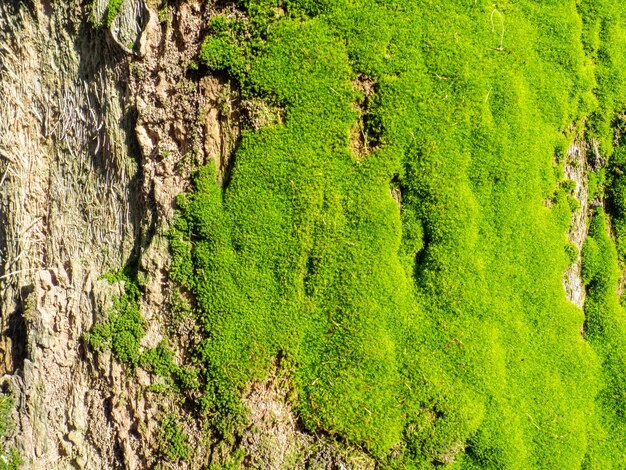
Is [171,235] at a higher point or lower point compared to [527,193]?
lower

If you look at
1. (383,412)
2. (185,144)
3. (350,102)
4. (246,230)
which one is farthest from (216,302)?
(350,102)

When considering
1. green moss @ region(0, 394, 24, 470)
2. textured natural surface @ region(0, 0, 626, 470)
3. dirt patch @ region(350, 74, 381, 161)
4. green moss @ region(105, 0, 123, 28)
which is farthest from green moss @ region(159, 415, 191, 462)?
green moss @ region(105, 0, 123, 28)

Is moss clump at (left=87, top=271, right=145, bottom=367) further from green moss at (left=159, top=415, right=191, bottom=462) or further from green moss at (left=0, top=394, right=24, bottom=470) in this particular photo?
green moss at (left=0, top=394, right=24, bottom=470)

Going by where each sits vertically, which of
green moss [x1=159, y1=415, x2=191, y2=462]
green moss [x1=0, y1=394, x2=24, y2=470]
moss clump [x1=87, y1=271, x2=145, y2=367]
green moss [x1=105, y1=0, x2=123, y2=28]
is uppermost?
green moss [x1=105, y1=0, x2=123, y2=28]

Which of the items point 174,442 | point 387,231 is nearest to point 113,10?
point 387,231

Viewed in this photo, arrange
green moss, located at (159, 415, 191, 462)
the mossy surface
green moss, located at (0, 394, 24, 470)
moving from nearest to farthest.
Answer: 1. the mossy surface
2. green moss, located at (159, 415, 191, 462)
3. green moss, located at (0, 394, 24, 470)

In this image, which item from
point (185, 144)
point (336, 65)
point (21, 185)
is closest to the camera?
point (336, 65)

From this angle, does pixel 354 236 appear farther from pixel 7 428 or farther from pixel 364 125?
pixel 7 428

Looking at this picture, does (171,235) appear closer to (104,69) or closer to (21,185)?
(104,69)
